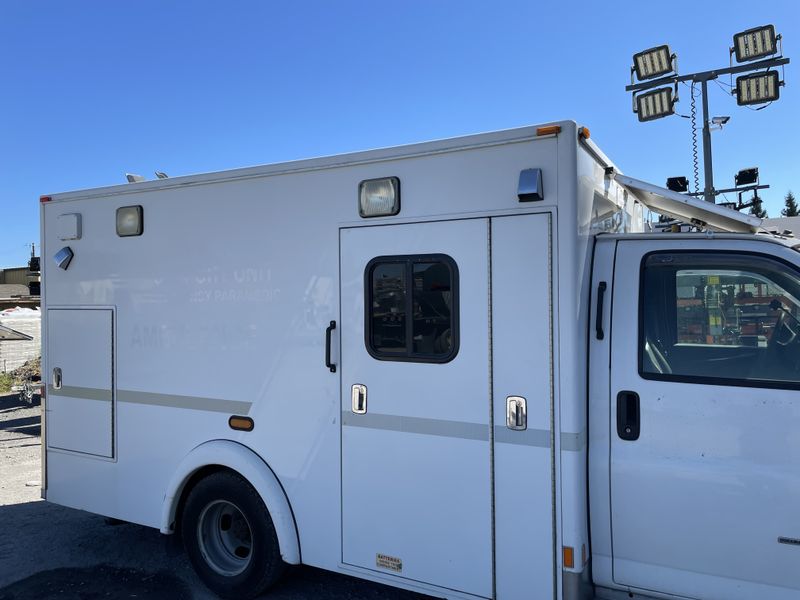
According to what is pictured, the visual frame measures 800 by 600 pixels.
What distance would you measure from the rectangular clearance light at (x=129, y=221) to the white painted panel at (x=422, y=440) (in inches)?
64.6

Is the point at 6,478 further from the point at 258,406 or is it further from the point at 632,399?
the point at 632,399

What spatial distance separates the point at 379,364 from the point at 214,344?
3.88ft

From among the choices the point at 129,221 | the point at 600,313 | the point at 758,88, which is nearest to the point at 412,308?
the point at 600,313

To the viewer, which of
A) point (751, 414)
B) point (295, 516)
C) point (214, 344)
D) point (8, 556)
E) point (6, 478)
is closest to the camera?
point (751, 414)

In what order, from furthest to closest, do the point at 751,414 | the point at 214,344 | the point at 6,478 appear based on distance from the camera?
the point at 6,478
the point at 214,344
the point at 751,414

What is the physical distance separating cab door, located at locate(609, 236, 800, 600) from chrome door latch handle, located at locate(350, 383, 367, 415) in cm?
126

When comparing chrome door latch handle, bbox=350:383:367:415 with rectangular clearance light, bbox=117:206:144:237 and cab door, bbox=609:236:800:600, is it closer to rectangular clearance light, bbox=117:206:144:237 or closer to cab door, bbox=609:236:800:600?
cab door, bbox=609:236:800:600

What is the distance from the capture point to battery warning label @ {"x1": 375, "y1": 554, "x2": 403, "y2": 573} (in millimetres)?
3248

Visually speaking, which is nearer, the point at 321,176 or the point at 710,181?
the point at 321,176

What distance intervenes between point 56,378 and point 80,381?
29cm

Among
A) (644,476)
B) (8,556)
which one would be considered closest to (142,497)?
(8,556)

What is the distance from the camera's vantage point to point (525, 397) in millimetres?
2920

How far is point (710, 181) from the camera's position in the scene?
10688 millimetres

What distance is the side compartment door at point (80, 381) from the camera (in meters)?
4.29
